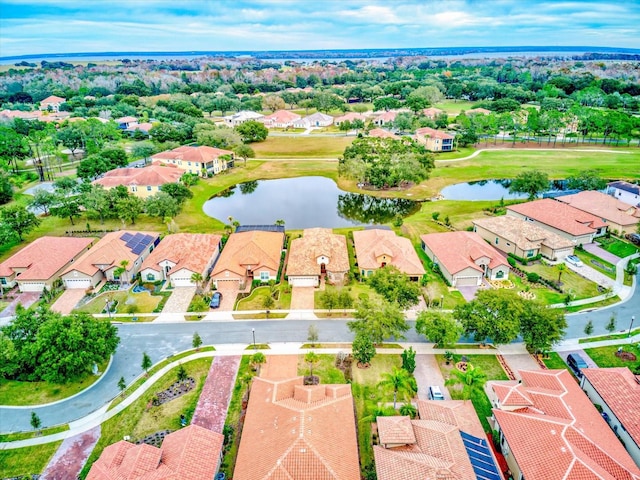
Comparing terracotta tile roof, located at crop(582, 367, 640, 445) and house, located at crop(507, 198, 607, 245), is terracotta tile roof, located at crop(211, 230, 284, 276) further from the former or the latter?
house, located at crop(507, 198, 607, 245)

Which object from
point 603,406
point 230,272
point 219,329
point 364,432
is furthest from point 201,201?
point 603,406

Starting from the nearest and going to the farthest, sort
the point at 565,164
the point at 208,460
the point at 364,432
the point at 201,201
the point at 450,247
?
the point at 208,460 → the point at 364,432 → the point at 450,247 → the point at 201,201 → the point at 565,164

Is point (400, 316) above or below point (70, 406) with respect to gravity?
above

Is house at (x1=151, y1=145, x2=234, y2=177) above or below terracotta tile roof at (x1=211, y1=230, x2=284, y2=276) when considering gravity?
above

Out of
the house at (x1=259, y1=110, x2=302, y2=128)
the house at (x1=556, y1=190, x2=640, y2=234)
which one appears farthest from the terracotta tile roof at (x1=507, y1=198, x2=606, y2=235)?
the house at (x1=259, y1=110, x2=302, y2=128)

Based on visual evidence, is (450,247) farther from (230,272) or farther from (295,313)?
(230,272)

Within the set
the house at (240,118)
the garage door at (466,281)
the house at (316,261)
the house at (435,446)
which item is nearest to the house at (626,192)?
the garage door at (466,281)

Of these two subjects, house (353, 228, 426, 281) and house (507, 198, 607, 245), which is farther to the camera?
house (507, 198, 607, 245)
